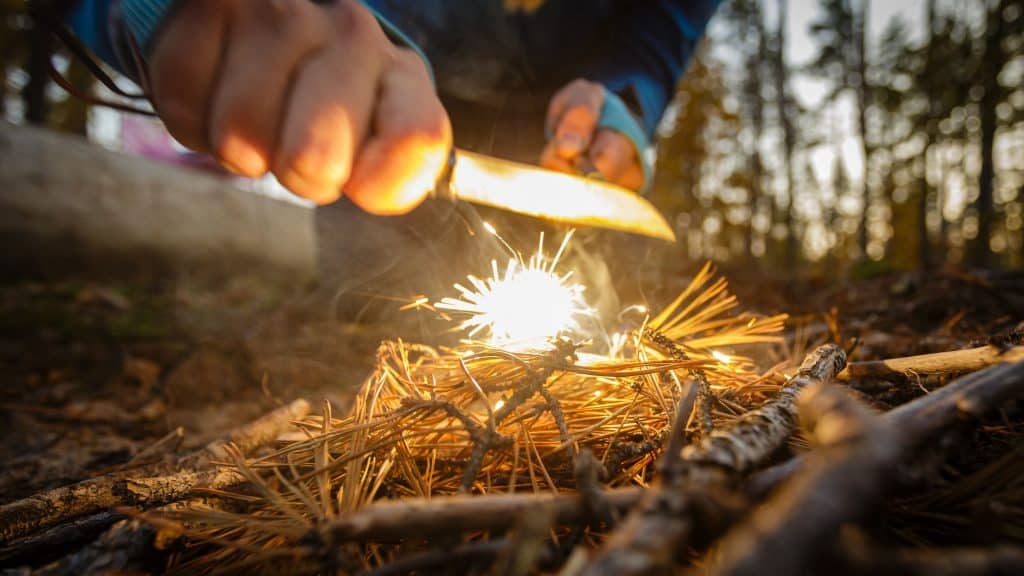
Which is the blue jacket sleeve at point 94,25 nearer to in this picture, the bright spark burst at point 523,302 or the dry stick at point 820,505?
the bright spark burst at point 523,302

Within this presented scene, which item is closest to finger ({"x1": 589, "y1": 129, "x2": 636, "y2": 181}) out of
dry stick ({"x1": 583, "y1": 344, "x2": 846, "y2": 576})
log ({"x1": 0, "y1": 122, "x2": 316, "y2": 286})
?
dry stick ({"x1": 583, "y1": 344, "x2": 846, "y2": 576})

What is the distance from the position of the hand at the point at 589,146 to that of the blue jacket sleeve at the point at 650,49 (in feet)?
2.46

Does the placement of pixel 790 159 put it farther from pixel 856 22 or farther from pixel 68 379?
pixel 68 379

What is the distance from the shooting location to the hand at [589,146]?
6.43 feet

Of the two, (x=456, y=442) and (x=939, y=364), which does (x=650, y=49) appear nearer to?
(x=939, y=364)

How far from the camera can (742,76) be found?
19156 millimetres

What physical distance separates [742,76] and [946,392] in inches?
887

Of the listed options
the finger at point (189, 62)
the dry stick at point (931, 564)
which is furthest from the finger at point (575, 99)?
the dry stick at point (931, 564)

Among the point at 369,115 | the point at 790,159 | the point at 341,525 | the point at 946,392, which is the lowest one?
the point at 341,525

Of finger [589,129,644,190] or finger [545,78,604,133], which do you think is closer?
finger [589,129,644,190]

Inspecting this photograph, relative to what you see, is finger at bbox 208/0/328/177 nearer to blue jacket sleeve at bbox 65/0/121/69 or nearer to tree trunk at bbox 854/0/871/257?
blue jacket sleeve at bbox 65/0/121/69

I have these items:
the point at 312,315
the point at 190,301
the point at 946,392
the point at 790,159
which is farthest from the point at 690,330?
the point at 790,159

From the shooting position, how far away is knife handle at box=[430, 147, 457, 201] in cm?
104

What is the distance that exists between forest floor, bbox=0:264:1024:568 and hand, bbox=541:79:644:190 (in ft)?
3.23
